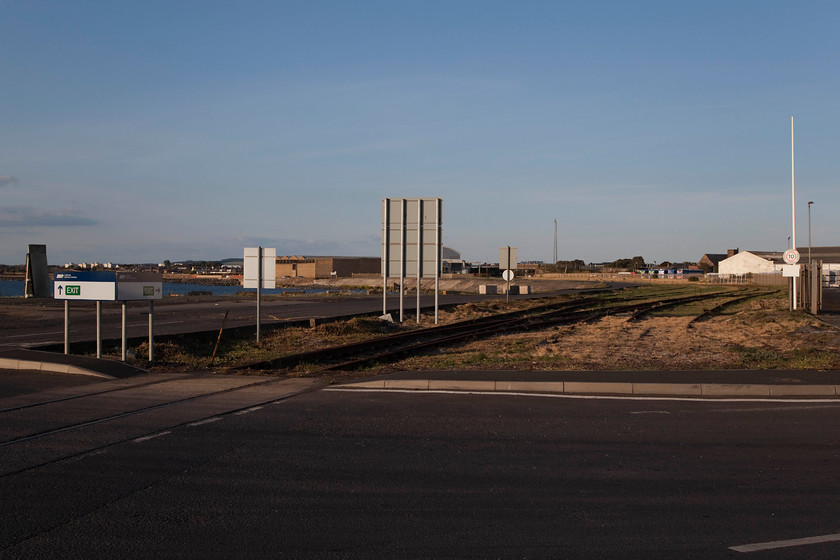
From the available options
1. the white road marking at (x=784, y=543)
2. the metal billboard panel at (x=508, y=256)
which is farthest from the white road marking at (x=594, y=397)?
the metal billboard panel at (x=508, y=256)

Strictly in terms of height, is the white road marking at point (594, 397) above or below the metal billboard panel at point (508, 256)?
below

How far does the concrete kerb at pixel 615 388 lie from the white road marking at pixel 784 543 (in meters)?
6.04

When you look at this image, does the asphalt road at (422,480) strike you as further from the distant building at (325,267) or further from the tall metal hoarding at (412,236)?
the distant building at (325,267)

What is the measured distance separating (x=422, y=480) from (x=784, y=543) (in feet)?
9.75

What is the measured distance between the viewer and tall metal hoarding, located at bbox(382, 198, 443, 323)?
90.1 ft

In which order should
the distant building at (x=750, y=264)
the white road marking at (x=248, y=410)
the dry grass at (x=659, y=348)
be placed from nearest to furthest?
the white road marking at (x=248, y=410), the dry grass at (x=659, y=348), the distant building at (x=750, y=264)

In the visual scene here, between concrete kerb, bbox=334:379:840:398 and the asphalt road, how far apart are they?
895mm

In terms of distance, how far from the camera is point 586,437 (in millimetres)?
8281

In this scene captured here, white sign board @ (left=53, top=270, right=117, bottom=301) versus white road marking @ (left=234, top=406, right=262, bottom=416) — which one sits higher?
white sign board @ (left=53, top=270, right=117, bottom=301)

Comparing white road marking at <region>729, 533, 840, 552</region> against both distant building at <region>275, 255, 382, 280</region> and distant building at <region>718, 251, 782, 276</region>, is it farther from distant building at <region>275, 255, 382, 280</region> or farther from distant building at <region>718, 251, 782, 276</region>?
distant building at <region>275, 255, 382, 280</region>

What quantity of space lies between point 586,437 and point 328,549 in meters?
4.23

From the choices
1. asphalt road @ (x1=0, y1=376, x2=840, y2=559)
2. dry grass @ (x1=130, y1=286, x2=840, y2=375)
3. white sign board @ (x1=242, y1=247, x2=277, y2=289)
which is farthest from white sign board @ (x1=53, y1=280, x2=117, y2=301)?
white sign board @ (x1=242, y1=247, x2=277, y2=289)

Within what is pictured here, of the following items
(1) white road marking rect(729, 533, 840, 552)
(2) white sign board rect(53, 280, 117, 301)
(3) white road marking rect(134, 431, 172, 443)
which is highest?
(2) white sign board rect(53, 280, 117, 301)

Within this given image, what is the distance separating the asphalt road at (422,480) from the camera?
16.6ft
